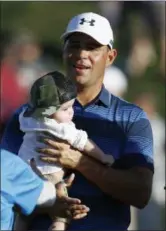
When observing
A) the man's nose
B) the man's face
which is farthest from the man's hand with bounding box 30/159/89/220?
the man's nose

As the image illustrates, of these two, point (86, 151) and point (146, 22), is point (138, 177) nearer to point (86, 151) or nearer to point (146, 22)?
point (86, 151)

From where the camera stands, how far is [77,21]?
816 cm

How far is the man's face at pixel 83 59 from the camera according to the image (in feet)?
26.4

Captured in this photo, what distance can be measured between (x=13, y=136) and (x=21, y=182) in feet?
4.11

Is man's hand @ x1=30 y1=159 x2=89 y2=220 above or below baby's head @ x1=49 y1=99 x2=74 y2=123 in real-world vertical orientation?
below

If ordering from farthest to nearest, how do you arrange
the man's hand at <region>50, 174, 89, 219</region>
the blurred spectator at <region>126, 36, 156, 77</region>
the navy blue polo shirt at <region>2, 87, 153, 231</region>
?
1. the blurred spectator at <region>126, 36, 156, 77</region>
2. the navy blue polo shirt at <region>2, 87, 153, 231</region>
3. the man's hand at <region>50, 174, 89, 219</region>

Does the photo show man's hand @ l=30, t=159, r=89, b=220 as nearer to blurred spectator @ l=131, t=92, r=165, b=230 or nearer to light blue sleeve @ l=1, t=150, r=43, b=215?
light blue sleeve @ l=1, t=150, r=43, b=215

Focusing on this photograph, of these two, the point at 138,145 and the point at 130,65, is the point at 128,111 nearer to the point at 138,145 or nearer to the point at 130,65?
the point at 138,145

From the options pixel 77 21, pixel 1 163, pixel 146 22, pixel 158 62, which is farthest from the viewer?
pixel 146 22

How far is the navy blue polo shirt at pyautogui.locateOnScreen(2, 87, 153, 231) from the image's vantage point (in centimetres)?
772

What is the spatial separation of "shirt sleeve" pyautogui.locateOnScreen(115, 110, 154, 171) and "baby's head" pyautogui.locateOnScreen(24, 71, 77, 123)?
46 cm

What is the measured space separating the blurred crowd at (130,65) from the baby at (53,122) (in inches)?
136

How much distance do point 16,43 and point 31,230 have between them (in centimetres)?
894

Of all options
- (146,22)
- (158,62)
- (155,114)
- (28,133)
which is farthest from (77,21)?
(146,22)
